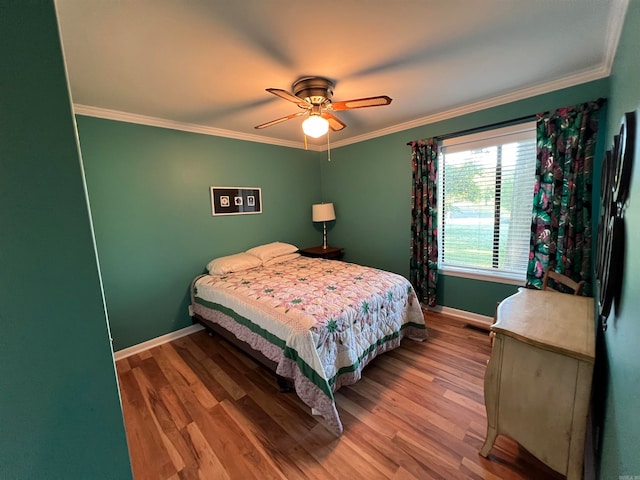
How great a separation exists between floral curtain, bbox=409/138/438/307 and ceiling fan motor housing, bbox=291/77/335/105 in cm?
150

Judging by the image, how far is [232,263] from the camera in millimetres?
2984

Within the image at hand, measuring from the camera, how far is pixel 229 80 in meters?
1.95

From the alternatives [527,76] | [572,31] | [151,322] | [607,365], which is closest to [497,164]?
[527,76]

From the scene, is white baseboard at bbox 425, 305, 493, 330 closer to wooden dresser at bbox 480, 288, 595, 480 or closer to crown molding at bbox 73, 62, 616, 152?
wooden dresser at bbox 480, 288, 595, 480

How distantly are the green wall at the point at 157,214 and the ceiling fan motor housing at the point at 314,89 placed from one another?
159cm

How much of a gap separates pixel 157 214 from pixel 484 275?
370 centimetres

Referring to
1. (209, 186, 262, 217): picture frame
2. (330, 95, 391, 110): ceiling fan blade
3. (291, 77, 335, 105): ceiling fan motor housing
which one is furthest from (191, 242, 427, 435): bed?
(291, 77, 335, 105): ceiling fan motor housing

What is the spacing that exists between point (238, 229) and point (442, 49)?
2.83 m

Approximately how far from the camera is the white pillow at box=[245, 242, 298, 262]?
333cm

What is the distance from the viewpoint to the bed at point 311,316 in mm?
1703

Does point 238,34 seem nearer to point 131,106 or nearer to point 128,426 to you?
point 131,106

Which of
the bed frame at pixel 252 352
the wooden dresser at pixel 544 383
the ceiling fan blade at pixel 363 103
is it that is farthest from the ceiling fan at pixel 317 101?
the bed frame at pixel 252 352

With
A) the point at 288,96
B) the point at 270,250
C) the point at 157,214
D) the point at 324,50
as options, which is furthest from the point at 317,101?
the point at 157,214

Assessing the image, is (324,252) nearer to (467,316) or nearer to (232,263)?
(232,263)
